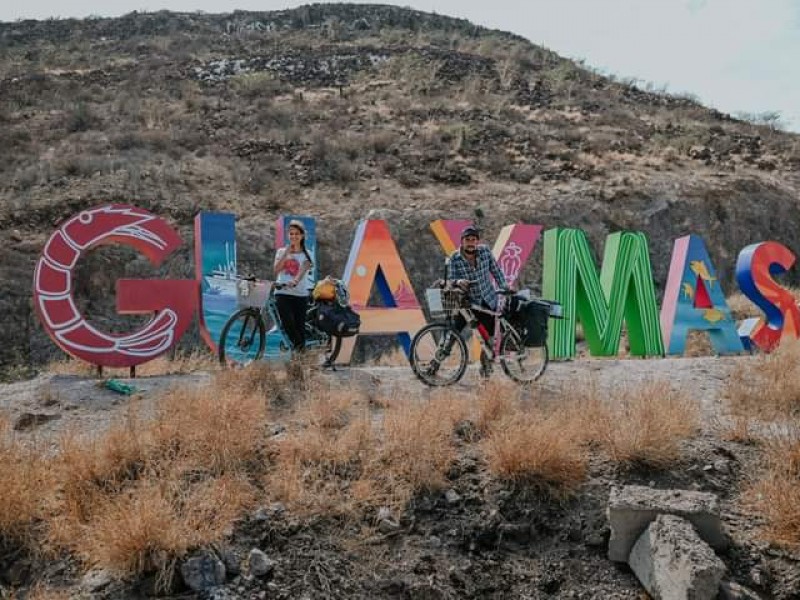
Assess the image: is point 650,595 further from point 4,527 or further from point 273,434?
point 4,527

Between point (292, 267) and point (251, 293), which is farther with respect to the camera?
point (292, 267)

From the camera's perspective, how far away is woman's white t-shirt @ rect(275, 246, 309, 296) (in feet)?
26.4

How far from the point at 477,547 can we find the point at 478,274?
143 inches

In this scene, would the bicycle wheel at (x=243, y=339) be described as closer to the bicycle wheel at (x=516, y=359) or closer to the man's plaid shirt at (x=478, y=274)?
the man's plaid shirt at (x=478, y=274)

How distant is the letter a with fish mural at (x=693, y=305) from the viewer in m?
→ 11.0

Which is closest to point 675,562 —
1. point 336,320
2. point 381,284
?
point 336,320

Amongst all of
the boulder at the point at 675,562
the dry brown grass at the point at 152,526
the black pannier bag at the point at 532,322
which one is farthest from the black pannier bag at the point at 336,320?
the boulder at the point at 675,562

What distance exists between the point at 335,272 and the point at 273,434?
33.8 feet

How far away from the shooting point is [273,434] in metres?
5.80

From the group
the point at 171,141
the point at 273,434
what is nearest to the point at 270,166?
the point at 171,141

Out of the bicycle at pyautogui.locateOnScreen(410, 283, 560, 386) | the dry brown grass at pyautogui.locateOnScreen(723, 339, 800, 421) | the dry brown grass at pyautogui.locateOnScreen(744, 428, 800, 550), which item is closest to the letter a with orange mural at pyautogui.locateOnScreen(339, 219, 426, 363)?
the bicycle at pyautogui.locateOnScreen(410, 283, 560, 386)

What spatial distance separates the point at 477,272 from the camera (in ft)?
25.6

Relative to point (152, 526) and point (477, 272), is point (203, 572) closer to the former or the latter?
point (152, 526)

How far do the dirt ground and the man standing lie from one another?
2447 millimetres
